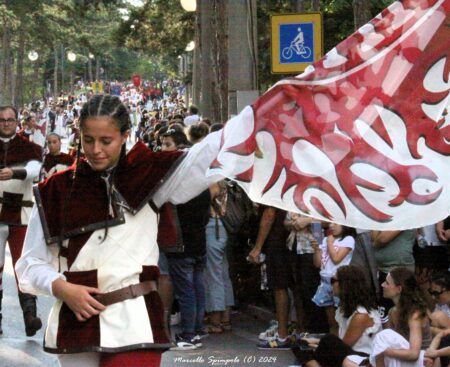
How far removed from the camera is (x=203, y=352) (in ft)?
35.1

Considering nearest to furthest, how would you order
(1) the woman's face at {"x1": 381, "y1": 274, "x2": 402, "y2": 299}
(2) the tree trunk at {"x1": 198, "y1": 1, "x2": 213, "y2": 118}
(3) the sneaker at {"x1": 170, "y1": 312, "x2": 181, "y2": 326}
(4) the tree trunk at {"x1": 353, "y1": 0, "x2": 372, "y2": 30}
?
(1) the woman's face at {"x1": 381, "y1": 274, "x2": 402, "y2": 299}
(3) the sneaker at {"x1": 170, "y1": 312, "x2": 181, "y2": 326}
(4) the tree trunk at {"x1": 353, "y1": 0, "x2": 372, "y2": 30}
(2) the tree trunk at {"x1": 198, "y1": 1, "x2": 213, "y2": 118}

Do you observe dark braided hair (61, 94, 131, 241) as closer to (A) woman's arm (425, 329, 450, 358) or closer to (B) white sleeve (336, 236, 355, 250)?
(A) woman's arm (425, 329, 450, 358)

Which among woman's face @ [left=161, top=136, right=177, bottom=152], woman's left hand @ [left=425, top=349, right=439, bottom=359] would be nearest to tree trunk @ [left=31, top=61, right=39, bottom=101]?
woman's face @ [left=161, top=136, right=177, bottom=152]

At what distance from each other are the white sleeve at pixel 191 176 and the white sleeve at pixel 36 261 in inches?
20.3

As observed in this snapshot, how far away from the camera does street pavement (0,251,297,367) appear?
1000 centimetres

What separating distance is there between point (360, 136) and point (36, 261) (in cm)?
149

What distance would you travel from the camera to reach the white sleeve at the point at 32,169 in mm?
10602

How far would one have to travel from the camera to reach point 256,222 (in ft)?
39.2

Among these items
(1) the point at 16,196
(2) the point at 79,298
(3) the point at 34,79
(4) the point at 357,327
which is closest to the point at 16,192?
(1) the point at 16,196

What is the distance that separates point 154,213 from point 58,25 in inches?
2018

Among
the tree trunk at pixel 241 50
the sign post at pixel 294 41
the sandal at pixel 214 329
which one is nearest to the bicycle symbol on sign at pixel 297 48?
the sign post at pixel 294 41

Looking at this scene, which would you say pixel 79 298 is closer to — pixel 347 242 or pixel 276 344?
pixel 347 242

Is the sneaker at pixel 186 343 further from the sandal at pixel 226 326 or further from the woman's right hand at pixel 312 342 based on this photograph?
the woman's right hand at pixel 312 342

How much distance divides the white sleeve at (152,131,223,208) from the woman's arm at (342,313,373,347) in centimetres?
422
